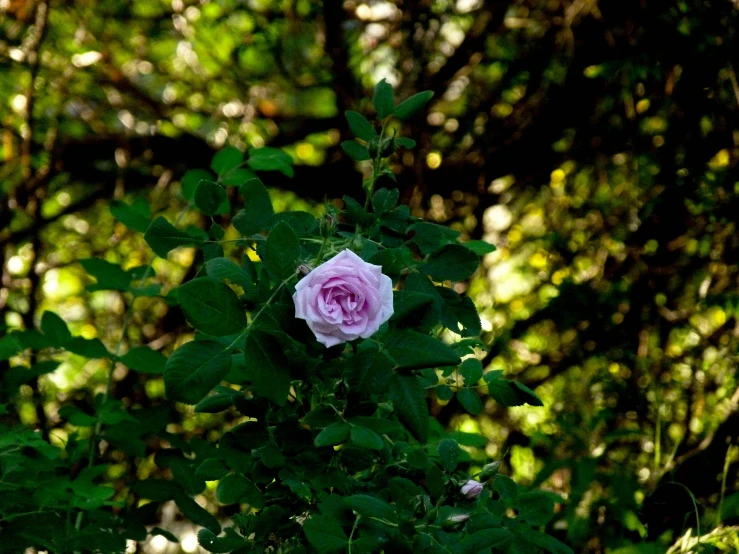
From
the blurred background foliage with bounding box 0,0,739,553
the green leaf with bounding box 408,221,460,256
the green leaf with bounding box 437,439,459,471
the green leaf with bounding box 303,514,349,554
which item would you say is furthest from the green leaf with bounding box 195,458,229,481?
the blurred background foliage with bounding box 0,0,739,553

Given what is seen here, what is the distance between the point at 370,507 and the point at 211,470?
282 mm

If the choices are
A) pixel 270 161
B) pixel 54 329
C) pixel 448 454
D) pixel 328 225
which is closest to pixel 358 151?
pixel 328 225

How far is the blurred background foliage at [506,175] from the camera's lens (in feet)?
6.58

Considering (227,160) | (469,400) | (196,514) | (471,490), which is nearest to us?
(471,490)

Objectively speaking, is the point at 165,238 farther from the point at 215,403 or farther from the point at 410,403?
the point at 410,403

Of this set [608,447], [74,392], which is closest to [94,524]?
[74,392]

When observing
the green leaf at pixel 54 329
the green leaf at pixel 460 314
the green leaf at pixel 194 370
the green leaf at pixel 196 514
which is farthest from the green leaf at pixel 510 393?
the green leaf at pixel 54 329

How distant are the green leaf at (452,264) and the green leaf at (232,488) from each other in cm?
39

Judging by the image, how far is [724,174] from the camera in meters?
1.97

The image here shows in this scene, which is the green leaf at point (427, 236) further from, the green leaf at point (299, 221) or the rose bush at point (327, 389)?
the green leaf at point (299, 221)

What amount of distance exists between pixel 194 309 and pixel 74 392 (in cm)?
160

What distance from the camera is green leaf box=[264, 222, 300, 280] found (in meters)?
0.93

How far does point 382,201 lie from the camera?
112cm

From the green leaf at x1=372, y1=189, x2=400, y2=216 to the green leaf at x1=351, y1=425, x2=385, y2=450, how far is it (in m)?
0.32
